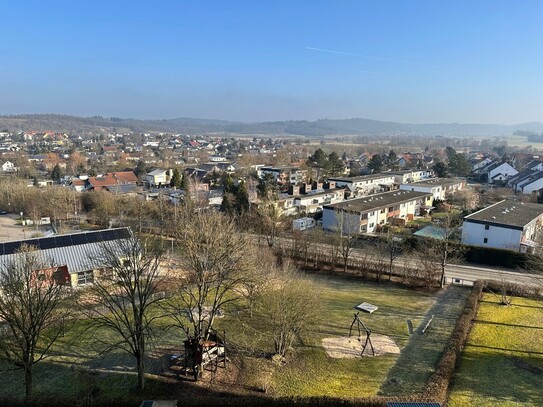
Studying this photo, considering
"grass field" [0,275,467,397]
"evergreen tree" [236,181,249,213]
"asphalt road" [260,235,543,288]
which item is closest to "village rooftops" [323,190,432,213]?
"evergreen tree" [236,181,249,213]

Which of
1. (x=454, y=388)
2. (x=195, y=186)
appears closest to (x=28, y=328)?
(x=454, y=388)

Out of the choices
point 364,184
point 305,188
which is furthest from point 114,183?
point 364,184

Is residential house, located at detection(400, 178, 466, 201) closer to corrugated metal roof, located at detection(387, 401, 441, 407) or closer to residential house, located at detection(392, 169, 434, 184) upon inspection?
residential house, located at detection(392, 169, 434, 184)

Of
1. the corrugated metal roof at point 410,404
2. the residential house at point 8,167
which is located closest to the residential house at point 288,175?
the residential house at point 8,167

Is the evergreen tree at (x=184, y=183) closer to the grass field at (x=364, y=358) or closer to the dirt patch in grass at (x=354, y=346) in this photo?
the grass field at (x=364, y=358)

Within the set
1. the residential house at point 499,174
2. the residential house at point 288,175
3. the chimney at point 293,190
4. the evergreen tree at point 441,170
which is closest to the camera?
the chimney at point 293,190
